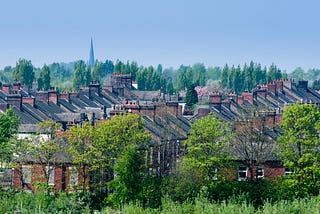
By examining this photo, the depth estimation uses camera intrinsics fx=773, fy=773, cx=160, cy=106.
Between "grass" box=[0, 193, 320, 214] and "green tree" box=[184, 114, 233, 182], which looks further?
"green tree" box=[184, 114, 233, 182]

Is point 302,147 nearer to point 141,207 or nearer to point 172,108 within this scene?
point 141,207

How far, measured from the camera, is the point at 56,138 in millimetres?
50906

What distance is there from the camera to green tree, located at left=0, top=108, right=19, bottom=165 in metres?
48.5

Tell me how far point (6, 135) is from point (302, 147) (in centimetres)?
2066

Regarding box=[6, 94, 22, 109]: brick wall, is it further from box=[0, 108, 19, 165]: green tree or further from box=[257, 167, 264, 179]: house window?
box=[257, 167, 264, 179]: house window

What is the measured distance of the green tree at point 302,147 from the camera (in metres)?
46.7

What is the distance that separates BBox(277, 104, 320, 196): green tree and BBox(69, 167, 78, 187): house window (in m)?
12.8

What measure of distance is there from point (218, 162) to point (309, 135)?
588cm

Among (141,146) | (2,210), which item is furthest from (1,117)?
(2,210)

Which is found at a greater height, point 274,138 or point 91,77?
point 91,77

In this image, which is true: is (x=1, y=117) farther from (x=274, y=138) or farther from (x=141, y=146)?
(x=274, y=138)

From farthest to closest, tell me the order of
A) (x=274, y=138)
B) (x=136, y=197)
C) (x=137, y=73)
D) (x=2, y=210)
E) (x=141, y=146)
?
(x=137, y=73) < (x=274, y=138) < (x=141, y=146) < (x=136, y=197) < (x=2, y=210)

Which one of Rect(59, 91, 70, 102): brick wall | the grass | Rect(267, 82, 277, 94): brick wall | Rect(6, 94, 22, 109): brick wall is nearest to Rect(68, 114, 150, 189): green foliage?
the grass

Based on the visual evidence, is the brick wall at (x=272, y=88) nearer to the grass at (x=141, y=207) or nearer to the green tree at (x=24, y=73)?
the green tree at (x=24, y=73)
